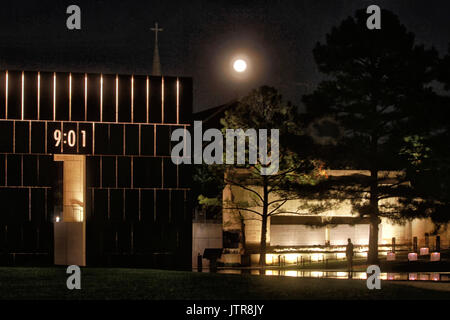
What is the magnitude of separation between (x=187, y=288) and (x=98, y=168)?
17700 millimetres

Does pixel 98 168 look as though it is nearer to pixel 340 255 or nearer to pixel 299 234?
pixel 299 234

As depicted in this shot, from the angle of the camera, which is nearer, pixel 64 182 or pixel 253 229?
pixel 64 182

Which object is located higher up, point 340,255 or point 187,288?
point 187,288

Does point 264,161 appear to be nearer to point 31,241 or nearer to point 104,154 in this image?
point 104,154

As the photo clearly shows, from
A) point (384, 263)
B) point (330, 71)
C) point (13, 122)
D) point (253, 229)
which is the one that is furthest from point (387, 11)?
point (13, 122)

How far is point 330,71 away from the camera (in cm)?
3562

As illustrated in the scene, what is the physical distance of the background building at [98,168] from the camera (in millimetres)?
33750

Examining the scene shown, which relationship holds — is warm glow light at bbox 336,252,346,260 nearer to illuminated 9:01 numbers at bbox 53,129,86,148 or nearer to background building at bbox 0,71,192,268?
background building at bbox 0,71,192,268

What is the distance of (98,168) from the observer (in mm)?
34406

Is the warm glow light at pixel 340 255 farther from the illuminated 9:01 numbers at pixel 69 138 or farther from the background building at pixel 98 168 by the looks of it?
the illuminated 9:01 numbers at pixel 69 138

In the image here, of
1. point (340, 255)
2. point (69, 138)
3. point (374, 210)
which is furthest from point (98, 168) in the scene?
point (340, 255)

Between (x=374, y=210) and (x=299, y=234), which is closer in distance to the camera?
(x=374, y=210)
